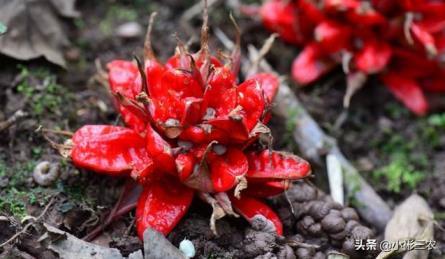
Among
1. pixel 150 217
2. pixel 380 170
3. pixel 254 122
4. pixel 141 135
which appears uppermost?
pixel 254 122

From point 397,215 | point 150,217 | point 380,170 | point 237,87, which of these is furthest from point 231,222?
point 380,170

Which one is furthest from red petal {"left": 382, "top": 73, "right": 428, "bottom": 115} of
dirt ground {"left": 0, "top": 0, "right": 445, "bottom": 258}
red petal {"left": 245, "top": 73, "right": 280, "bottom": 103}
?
red petal {"left": 245, "top": 73, "right": 280, "bottom": 103}

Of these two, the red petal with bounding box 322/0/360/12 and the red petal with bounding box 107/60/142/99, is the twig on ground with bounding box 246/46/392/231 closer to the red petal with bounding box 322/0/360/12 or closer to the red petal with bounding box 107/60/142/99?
the red petal with bounding box 322/0/360/12

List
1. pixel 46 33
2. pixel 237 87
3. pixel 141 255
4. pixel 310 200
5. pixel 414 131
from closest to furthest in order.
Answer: pixel 141 255, pixel 237 87, pixel 310 200, pixel 46 33, pixel 414 131

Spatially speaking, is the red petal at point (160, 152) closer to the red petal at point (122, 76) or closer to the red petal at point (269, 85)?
the red petal at point (122, 76)

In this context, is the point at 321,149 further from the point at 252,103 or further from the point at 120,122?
the point at 120,122

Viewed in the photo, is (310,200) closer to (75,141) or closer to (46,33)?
(75,141)
